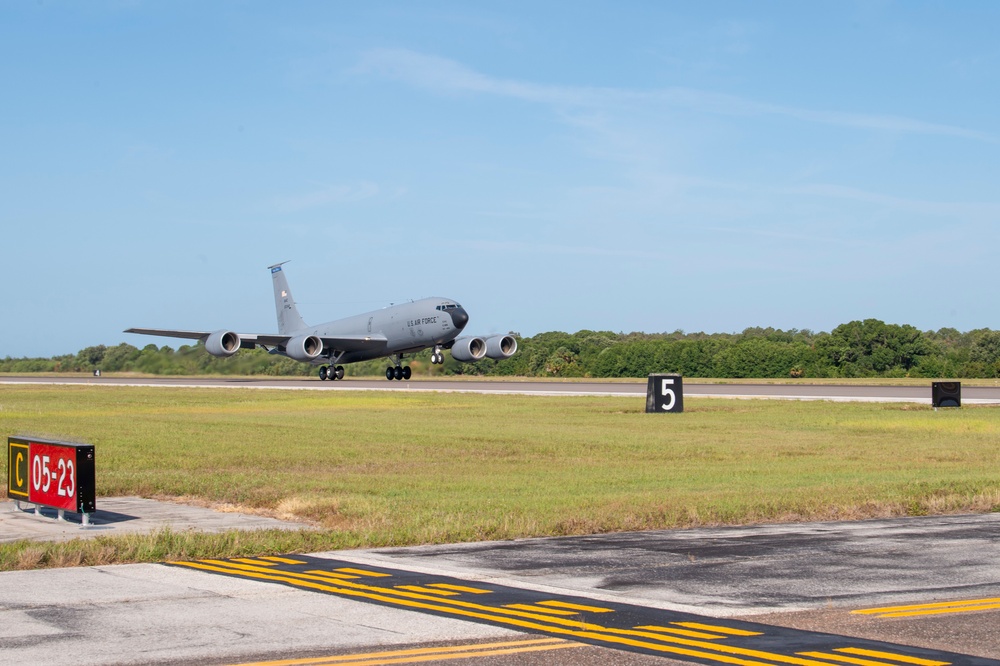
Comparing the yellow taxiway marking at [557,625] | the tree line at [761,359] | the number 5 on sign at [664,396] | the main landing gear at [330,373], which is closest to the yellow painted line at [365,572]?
the yellow taxiway marking at [557,625]

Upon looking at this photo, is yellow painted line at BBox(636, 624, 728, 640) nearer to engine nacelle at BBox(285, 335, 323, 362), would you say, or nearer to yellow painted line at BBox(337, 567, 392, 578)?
yellow painted line at BBox(337, 567, 392, 578)

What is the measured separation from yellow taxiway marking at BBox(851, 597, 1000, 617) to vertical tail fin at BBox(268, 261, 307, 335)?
77.8 m

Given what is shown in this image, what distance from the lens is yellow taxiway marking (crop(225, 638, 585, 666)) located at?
8.23 m

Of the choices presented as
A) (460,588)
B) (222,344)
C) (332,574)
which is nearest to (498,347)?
(222,344)

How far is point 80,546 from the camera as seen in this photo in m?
13.3

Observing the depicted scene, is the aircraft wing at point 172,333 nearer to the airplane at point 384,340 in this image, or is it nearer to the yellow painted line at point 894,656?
the airplane at point 384,340

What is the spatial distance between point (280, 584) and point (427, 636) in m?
2.82

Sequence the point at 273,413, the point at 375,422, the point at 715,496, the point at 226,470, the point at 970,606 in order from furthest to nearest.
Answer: the point at 273,413 → the point at 375,422 → the point at 226,470 → the point at 715,496 → the point at 970,606

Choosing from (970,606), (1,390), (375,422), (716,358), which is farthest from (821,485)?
(716,358)

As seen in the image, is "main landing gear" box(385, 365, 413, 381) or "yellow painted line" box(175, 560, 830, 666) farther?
"main landing gear" box(385, 365, 413, 381)

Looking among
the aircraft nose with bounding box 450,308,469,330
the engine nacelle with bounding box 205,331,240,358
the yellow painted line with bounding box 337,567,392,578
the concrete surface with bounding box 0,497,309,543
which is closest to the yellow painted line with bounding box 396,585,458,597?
the yellow painted line with bounding box 337,567,392,578

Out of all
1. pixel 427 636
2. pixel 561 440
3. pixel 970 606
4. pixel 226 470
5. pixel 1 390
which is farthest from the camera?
pixel 1 390

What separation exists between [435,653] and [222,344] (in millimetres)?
63714

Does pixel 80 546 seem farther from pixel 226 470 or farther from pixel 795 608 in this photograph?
pixel 226 470
